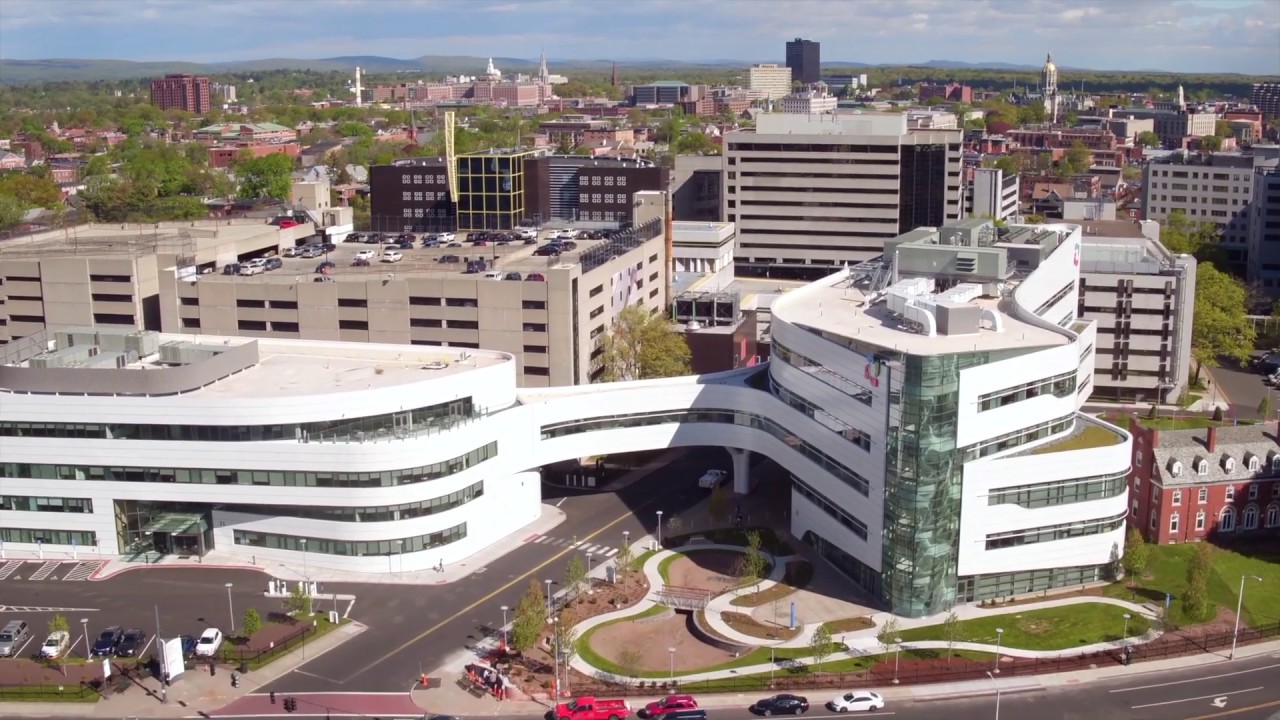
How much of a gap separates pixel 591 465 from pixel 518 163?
61.4 meters

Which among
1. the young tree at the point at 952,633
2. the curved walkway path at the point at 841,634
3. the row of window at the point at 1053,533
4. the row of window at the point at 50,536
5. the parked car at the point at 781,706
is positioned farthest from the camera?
the row of window at the point at 50,536

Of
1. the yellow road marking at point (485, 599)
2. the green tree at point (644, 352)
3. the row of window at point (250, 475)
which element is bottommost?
the yellow road marking at point (485, 599)

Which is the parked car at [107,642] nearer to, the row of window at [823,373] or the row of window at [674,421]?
the row of window at [674,421]

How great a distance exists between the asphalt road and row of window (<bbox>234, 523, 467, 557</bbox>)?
8.09 feet

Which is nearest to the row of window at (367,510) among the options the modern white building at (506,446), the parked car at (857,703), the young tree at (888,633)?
the modern white building at (506,446)

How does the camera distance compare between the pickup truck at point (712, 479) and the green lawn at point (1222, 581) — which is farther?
the pickup truck at point (712, 479)

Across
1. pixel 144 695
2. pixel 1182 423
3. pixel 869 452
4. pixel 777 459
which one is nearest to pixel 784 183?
pixel 1182 423

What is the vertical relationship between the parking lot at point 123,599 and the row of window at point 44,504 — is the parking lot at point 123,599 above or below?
below

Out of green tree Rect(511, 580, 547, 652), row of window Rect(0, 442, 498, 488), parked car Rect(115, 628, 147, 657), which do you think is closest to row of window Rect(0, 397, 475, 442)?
row of window Rect(0, 442, 498, 488)

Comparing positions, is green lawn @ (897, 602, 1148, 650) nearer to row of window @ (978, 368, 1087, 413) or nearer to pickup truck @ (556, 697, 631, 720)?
row of window @ (978, 368, 1087, 413)

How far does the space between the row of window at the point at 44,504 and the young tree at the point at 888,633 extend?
156 feet

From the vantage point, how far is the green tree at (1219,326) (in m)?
124

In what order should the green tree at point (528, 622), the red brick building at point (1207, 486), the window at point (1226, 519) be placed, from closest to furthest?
1. the green tree at point (528, 622)
2. the red brick building at point (1207, 486)
3. the window at point (1226, 519)

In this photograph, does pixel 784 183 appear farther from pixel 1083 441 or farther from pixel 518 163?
pixel 1083 441
